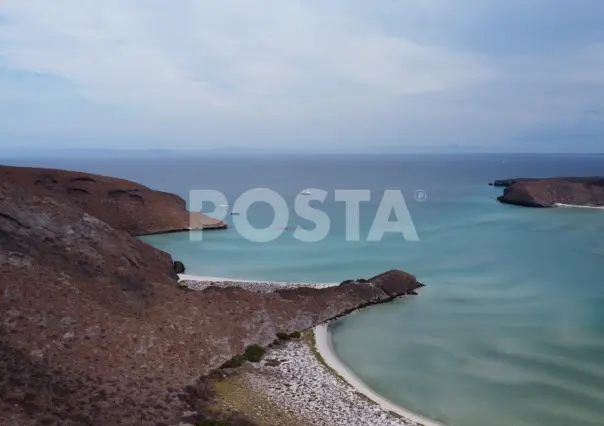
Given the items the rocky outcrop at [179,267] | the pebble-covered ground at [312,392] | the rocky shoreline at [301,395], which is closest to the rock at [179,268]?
the rocky outcrop at [179,267]

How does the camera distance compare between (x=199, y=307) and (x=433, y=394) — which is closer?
(x=433, y=394)

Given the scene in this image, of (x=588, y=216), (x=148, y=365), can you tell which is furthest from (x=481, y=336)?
(x=588, y=216)

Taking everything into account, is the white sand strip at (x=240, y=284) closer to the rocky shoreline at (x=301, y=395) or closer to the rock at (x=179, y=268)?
the rock at (x=179, y=268)

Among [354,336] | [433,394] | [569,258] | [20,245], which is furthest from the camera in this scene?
[569,258]

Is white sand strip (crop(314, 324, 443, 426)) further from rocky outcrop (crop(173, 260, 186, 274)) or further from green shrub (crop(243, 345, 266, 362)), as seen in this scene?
rocky outcrop (crop(173, 260, 186, 274))

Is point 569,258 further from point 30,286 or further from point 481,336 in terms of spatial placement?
point 30,286

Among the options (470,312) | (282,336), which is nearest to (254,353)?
(282,336)

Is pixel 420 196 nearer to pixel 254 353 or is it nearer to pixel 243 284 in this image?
pixel 243 284
